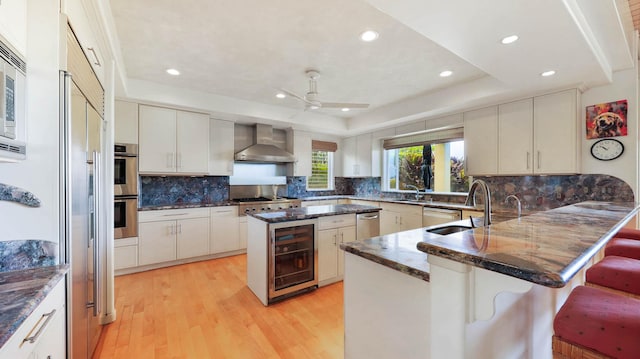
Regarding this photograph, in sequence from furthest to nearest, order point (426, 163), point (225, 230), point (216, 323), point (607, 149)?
point (426, 163), point (225, 230), point (607, 149), point (216, 323)

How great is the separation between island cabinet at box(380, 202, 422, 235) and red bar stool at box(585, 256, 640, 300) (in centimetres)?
263

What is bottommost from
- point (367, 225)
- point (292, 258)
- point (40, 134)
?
point (292, 258)

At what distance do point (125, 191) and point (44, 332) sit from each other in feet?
9.45

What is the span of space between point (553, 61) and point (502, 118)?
1289mm

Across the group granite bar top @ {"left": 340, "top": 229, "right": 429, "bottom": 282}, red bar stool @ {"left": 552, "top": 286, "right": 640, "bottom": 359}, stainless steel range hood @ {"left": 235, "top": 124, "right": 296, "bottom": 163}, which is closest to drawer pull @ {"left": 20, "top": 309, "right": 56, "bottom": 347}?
granite bar top @ {"left": 340, "top": 229, "right": 429, "bottom": 282}

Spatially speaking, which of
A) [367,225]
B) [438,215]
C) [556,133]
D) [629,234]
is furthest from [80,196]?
[556,133]

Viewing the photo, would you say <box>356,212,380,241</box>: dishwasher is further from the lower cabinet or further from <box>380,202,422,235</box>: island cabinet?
the lower cabinet

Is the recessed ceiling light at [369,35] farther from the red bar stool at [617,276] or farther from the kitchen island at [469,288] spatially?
the red bar stool at [617,276]

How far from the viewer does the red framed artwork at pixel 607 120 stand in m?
2.68

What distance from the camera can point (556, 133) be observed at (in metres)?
2.96

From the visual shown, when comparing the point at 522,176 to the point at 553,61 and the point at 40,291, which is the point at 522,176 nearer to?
the point at 553,61

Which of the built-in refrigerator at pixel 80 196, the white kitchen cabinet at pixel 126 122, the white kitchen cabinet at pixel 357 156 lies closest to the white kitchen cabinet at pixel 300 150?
the white kitchen cabinet at pixel 357 156

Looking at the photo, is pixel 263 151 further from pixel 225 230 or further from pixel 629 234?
pixel 629 234

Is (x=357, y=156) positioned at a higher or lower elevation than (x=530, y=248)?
higher
